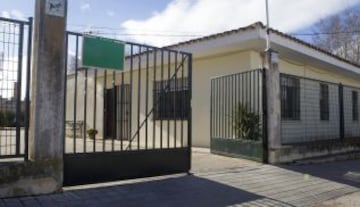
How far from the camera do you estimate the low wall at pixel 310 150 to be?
10.1 m

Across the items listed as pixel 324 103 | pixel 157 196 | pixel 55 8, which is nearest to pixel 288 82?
pixel 324 103

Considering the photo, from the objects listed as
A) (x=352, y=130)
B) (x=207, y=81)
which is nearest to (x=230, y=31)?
(x=207, y=81)

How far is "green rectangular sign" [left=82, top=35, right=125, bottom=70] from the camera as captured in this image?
6.61 metres

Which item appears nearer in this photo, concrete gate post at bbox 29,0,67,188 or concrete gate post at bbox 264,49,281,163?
concrete gate post at bbox 29,0,67,188

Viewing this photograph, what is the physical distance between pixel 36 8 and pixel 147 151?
3092 mm

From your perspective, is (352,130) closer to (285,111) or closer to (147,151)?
(285,111)

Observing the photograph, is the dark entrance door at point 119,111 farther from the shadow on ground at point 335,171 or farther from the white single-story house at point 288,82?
the shadow on ground at point 335,171

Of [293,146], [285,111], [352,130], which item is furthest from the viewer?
[352,130]

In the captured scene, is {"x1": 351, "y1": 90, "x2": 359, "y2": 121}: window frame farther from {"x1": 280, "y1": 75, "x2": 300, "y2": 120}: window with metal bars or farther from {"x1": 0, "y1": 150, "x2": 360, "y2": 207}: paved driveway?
{"x1": 0, "y1": 150, "x2": 360, "y2": 207}: paved driveway

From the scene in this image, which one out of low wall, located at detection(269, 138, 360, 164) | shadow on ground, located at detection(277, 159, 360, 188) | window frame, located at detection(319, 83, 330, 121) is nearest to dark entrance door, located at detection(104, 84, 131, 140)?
low wall, located at detection(269, 138, 360, 164)

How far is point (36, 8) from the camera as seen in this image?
6.04 meters

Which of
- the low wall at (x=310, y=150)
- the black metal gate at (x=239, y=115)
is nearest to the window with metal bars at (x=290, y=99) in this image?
the low wall at (x=310, y=150)

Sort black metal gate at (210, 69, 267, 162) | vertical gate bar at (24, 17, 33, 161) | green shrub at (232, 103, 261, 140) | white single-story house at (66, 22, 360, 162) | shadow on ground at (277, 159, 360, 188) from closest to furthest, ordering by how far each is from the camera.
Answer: vertical gate bar at (24, 17, 33, 161) < shadow on ground at (277, 159, 360, 188) < black metal gate at (210, 69, 267, 162) < green shrub at (232, 103, 261, 140) < white single-story house at (66, 22, 360, 162)

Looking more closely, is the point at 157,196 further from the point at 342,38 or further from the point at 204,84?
the point at 342,38
